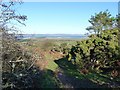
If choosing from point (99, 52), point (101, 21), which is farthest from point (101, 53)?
point (101, 21)

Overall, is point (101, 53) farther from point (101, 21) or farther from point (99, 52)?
point (101, 21)

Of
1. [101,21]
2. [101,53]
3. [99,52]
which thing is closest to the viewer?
[101,53]

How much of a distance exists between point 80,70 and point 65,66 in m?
3.37

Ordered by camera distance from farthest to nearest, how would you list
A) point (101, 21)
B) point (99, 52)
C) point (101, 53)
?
1. point (101, 21)
2. point (99, 52)
3. point (101, 53)

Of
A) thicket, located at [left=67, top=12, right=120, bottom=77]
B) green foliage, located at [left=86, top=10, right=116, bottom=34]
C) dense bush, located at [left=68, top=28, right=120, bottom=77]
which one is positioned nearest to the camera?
thicket, located at [left=67, top=12, right=120, bottom=77]

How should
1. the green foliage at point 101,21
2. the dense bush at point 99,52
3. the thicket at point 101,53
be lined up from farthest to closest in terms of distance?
1. the green foliage at point 101,21
2. the dense bush at point 99,52
3. the thicket at point 101,53

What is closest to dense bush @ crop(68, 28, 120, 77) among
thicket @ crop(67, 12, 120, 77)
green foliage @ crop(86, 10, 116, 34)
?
thicket @ crop(67, 12, 120, 77)

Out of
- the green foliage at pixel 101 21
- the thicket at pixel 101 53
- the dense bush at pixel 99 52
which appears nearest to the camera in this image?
the thicket at pixel 101 53

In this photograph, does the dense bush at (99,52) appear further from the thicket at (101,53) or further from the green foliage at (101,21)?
the green foliage at (101,21)

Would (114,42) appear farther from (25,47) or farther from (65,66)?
(25,47)

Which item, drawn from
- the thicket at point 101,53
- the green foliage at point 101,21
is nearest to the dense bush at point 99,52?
the thicket at point 101,53

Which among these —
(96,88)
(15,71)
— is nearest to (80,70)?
(96,88)

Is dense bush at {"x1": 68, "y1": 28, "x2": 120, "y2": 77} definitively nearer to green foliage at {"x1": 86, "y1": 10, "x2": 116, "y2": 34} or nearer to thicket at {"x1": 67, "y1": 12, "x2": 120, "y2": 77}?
thicket at {"x1": 67, "y1": 12, "x2": 120, "y2": 77}

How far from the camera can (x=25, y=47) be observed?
8695 mm
